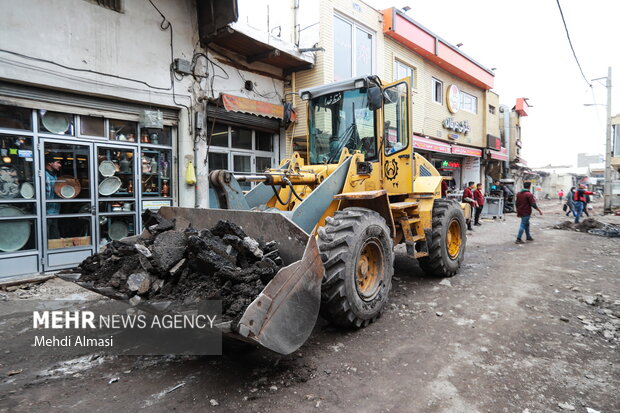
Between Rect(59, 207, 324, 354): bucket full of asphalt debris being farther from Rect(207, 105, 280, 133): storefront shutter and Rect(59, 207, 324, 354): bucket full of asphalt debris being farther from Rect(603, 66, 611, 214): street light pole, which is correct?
Rect(603, 66, 611, 214): street light pole

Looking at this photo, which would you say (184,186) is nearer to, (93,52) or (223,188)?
(93,52)

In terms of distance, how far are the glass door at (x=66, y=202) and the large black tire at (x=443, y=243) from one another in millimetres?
6565

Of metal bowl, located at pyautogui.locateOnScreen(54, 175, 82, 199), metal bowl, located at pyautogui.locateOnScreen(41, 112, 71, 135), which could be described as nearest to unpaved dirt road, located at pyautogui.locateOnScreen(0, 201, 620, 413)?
metal bowl, located at pyautogui.locateOnScreen(54, 175, 82, 199)

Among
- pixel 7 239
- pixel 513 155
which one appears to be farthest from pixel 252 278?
pixel 513 155

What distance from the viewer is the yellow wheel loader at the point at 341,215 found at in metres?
2.96

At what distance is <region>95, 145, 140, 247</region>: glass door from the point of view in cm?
739

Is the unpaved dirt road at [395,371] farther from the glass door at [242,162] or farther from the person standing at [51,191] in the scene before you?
the glass door at [242,162]

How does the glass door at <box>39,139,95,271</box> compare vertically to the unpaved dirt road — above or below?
above

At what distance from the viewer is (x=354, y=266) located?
3.70m

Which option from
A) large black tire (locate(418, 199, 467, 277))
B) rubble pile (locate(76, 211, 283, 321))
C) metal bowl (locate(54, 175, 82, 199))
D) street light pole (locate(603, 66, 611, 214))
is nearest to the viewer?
rubble pile (locate(76, 211, 283, 321))

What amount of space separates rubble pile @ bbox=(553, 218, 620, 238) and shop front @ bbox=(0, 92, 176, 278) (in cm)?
1365

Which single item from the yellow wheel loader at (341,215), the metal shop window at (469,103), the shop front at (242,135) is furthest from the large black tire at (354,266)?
the metal shop window at (469,103)

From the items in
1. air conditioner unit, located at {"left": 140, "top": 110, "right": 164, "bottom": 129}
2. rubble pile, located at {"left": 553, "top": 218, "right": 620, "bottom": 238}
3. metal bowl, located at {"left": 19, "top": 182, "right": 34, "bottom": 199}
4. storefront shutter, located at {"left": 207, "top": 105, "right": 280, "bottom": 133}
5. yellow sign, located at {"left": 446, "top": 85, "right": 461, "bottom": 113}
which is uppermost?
yellow sign, located at {"left": 446, "top": 85, "right": 461, "bottom": 113}

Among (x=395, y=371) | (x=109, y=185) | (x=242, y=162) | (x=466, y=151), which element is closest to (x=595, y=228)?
(x=466, y=151)
